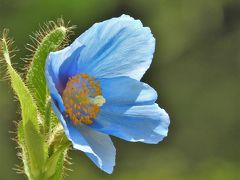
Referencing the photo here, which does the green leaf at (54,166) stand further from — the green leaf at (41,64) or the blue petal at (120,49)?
the blue petal at (120,49)

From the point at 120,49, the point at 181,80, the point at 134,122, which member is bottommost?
the point at 181,80

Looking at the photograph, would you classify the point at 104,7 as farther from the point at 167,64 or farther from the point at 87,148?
the point at 87,148

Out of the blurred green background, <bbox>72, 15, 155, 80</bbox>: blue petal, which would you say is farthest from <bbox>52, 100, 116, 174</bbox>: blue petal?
the blurred green background

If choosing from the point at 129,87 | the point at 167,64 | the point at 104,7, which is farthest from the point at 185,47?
the point at 129,87

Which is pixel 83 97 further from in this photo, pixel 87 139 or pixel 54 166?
pixel 54 166

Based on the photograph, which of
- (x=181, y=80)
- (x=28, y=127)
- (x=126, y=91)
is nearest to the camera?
(x=28, y=127)

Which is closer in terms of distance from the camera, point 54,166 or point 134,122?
point 54,166

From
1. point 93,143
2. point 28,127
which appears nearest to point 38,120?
point 28,127
